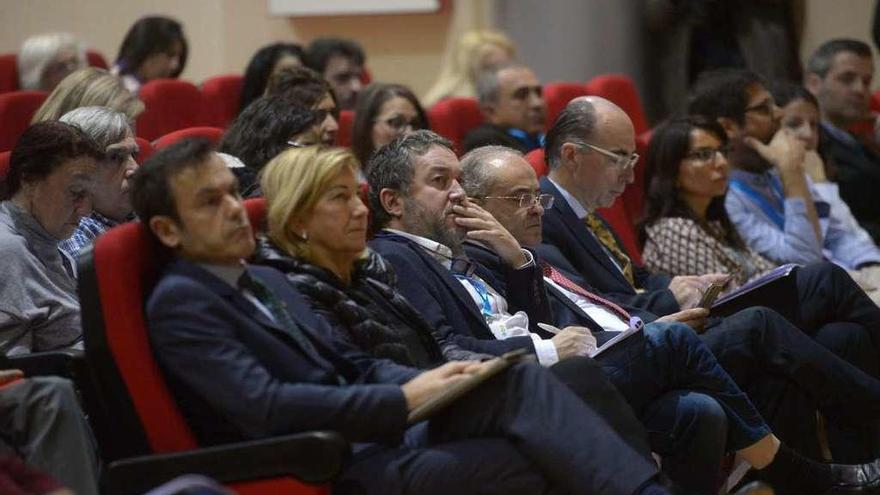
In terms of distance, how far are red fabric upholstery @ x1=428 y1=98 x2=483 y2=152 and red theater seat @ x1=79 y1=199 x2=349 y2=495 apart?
2666 mm

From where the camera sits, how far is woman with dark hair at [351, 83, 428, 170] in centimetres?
473

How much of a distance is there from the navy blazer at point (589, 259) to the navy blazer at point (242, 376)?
1298mm

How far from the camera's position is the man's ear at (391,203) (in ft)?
10.8

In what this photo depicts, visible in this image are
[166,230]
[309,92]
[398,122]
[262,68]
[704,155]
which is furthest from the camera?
[262,68]

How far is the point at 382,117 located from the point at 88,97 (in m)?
A: 1.15

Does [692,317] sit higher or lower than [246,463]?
lower

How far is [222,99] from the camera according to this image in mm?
5387

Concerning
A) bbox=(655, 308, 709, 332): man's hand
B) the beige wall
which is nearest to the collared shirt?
bbox=(655, 308, 709, 332): man's hand

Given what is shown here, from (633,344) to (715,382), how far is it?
188 millimetres

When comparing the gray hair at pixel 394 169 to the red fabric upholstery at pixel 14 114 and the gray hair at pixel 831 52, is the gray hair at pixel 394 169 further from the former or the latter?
the gray hair at pixel 831 52

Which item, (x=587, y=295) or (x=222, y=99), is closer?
(x=587, y=295)

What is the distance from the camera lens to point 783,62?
21.4 feet

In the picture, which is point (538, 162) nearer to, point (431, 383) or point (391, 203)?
point (391, 203)

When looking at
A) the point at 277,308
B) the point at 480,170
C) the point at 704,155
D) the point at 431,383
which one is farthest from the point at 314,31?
the point at 431,383
